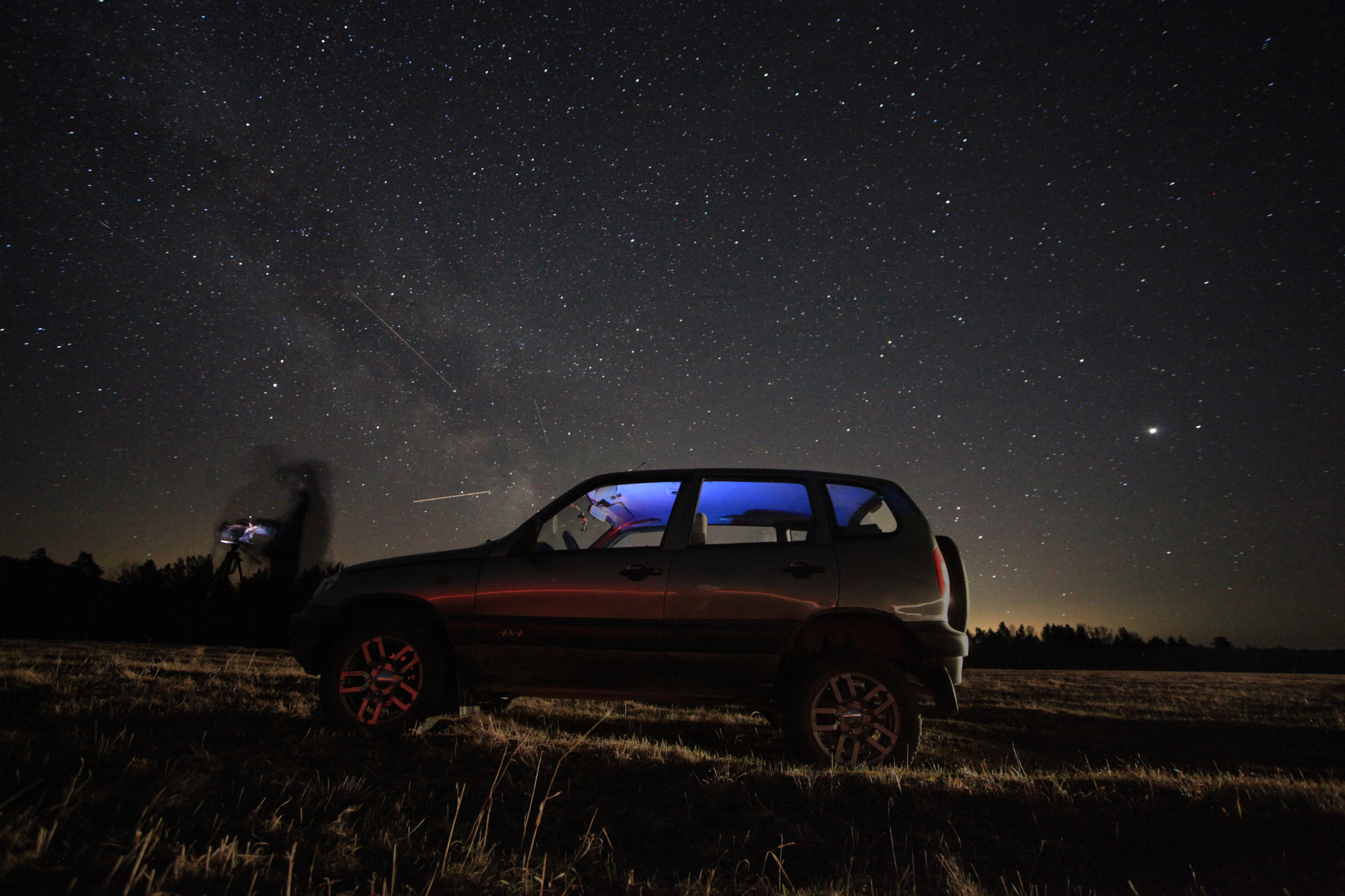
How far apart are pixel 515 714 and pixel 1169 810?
4495 mm

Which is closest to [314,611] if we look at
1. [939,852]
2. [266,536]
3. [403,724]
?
[403,724]

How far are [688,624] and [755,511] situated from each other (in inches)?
41.7

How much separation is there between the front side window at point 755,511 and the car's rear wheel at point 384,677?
1917 mm

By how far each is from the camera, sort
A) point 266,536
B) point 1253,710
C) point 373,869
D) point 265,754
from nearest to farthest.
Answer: point 373,869 → point 265,754 → point 1253,710 → point 266,536

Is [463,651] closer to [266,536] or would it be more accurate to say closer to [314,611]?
[314,611]

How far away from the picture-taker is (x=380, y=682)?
4.34m

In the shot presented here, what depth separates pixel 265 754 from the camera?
11.5ft

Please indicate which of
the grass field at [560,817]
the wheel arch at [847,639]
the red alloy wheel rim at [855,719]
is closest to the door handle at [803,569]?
the wheel arch at [847,639]

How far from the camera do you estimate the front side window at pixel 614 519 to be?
4777 millimetres

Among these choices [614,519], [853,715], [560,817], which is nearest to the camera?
[560,817]

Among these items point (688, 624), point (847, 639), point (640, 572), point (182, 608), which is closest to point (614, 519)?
point (640, 572)

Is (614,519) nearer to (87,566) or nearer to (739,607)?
(739,607)

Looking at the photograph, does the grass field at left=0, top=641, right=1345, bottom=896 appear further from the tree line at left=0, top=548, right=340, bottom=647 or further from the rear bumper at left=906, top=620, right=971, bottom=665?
the tree line at left=0, top=548, right=340, bottom=647

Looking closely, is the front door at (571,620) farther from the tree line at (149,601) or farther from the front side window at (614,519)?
the tree line at (149,601)
